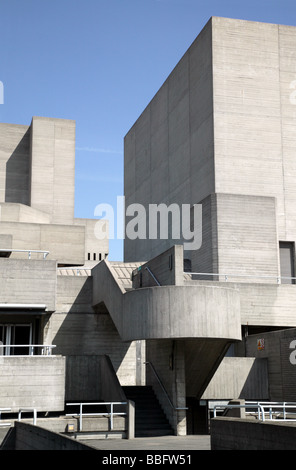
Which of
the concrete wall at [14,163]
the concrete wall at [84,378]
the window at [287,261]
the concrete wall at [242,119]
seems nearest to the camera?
the concrete wall at [84,378]

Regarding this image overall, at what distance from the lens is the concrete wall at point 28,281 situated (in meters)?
25.8

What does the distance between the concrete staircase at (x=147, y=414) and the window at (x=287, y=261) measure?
1755 centimetres

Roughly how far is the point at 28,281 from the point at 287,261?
21686 mm

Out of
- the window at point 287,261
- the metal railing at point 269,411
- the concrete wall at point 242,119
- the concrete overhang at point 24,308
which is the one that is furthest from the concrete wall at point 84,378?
the window at point 287,261

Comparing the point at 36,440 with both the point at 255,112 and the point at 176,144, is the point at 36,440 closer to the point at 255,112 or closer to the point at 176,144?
the point at 255,112

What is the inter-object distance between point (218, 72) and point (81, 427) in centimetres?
2844

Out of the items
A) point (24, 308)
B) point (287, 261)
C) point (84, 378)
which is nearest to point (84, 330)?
point (84, 378)

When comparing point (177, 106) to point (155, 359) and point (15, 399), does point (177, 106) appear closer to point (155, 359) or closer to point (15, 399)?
point (155, 359)

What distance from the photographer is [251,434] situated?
12945 millimetres

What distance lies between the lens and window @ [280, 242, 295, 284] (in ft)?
139

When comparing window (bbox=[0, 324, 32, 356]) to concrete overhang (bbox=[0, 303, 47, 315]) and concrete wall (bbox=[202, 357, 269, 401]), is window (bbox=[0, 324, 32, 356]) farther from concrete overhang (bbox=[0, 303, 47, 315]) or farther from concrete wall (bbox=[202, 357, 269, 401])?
concrete wall (bbox=[202, 357, 269, 401])

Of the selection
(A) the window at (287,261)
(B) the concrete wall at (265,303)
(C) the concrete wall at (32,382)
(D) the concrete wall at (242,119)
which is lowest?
(C) the concrete wall at (32,382)

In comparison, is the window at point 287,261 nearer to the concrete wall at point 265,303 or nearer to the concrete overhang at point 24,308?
the concrete wall at point 265,303

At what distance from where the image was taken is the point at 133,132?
2506 inches
